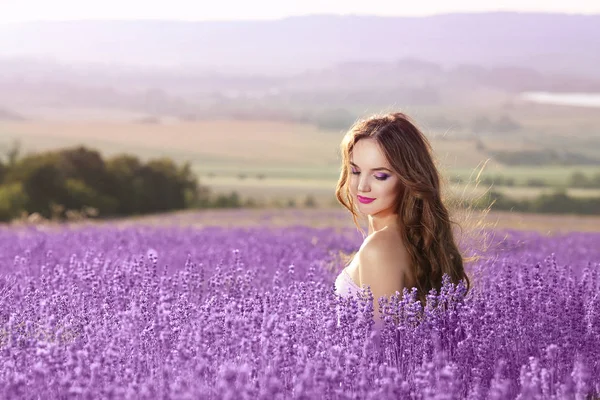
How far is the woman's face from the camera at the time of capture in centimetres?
403

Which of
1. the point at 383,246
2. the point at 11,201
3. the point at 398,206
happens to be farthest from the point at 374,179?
the point at 11,201

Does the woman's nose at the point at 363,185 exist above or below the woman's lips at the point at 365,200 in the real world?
above

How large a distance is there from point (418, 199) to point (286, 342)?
1546 millimetres

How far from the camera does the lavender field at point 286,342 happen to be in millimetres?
2641

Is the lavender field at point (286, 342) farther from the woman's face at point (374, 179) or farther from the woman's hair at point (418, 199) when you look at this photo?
the woman's face at point (374, 179)

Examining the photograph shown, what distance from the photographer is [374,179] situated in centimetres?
405

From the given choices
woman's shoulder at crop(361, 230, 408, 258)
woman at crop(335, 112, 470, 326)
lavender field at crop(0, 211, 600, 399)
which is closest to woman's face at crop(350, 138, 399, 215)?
woman at crop(335, 112, 470, 326)

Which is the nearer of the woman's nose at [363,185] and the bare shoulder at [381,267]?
the bare shoulder at [381,267]

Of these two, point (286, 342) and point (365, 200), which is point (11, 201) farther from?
point (286, 342)

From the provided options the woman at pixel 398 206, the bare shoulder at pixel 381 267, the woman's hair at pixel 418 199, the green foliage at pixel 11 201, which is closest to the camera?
A: the bare shoulder at pixel 381 267

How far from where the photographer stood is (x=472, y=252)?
4.86 m

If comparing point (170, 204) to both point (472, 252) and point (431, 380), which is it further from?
point (431, 380)

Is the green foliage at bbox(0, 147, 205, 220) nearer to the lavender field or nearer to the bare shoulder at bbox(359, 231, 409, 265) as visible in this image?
the lavender field

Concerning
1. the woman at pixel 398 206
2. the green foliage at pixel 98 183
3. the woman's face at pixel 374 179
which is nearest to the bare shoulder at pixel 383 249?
the woman at pixel 398 206
